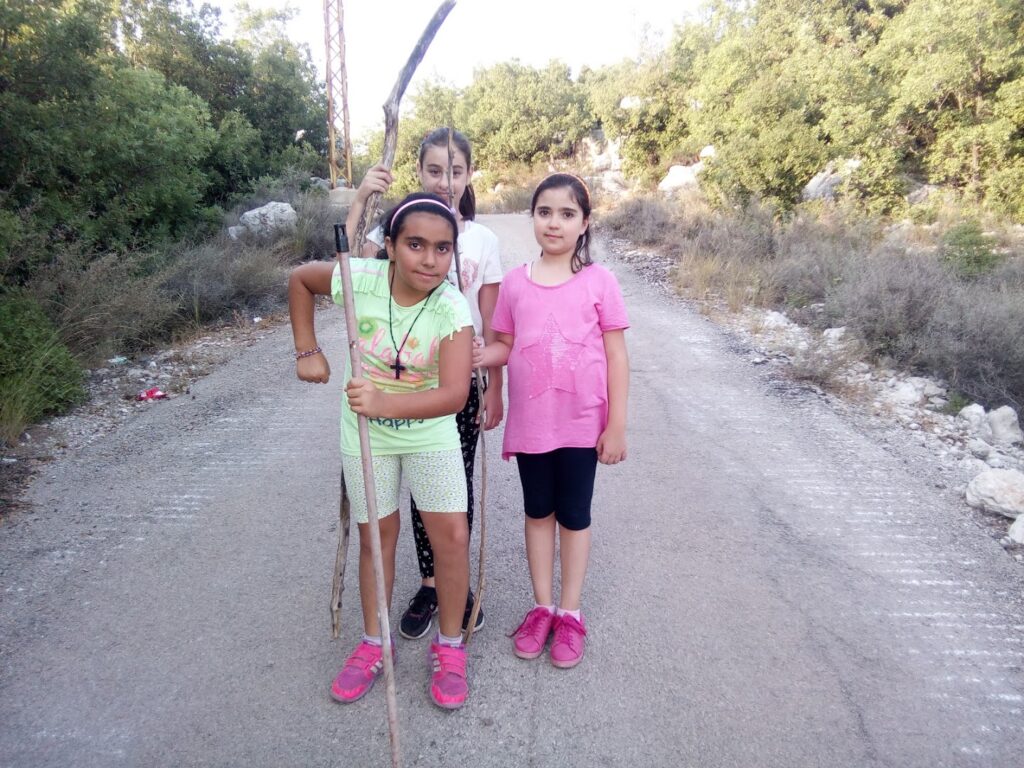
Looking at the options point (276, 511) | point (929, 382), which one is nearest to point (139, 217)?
point (276, 511)

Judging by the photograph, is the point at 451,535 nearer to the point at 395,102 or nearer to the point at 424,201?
the point at 424,201

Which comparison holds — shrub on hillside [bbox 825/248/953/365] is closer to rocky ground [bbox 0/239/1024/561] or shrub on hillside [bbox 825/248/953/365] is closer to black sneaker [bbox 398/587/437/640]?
rocky ground [bbox 0/239/1024/561]

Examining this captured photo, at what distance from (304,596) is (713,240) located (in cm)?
914

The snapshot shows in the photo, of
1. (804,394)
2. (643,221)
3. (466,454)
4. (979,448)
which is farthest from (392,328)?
(643,221)

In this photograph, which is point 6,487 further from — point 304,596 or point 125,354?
point 125,354

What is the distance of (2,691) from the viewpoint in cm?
228

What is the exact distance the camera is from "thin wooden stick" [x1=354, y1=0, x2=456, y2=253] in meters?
2.07

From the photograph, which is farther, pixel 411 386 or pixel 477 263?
pixel 477 263

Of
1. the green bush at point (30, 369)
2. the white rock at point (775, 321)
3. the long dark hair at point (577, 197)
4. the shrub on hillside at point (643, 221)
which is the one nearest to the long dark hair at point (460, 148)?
the long dark hair at point (577, 197)

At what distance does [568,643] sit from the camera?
2.47 metres

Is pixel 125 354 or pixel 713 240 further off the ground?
pixel 713 240

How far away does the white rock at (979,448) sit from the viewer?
13.9 feet

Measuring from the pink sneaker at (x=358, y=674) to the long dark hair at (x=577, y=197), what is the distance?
1.47 metres

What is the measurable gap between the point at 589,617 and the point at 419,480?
1041 mm
